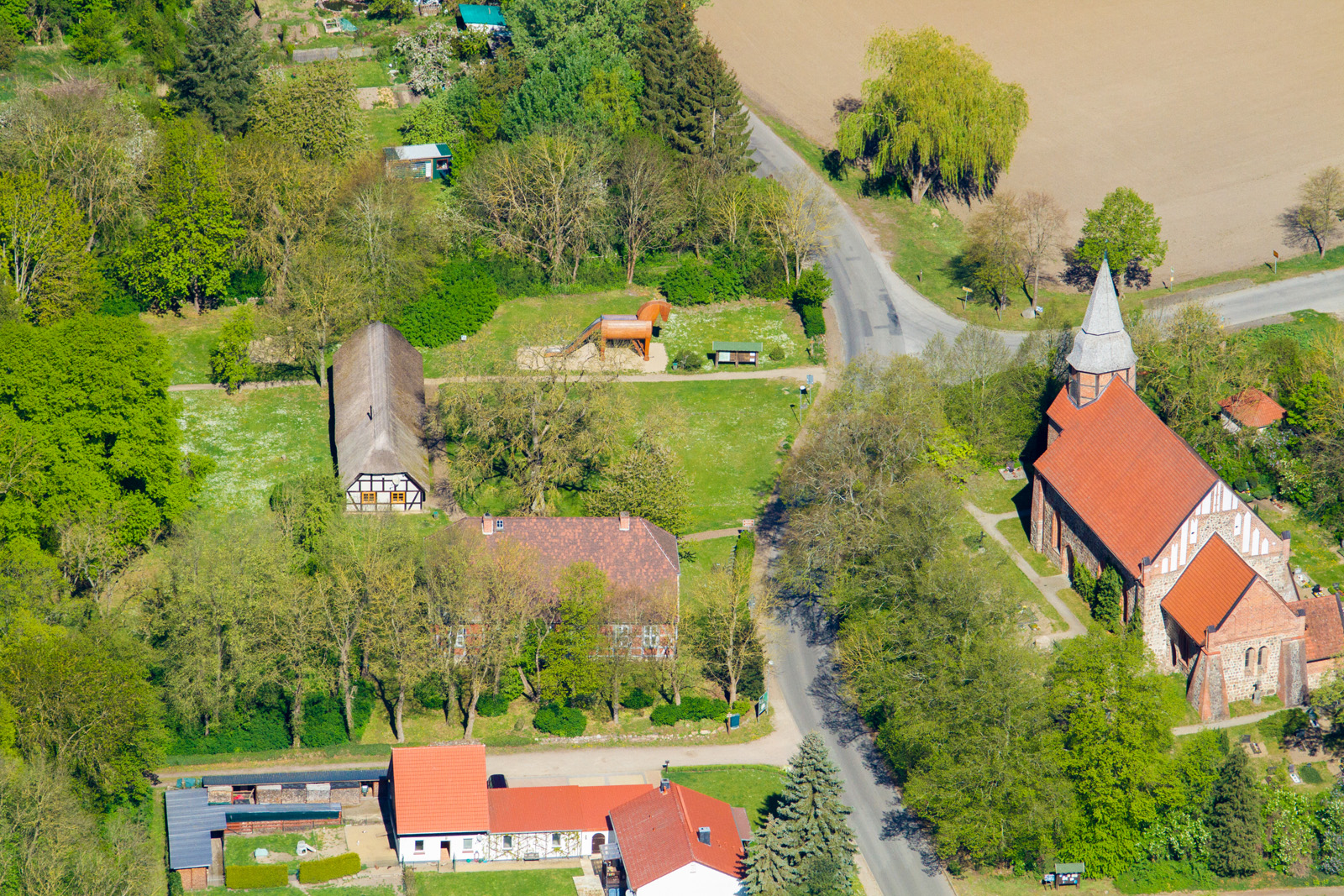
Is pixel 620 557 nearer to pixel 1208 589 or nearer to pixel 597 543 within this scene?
pixel 597 543

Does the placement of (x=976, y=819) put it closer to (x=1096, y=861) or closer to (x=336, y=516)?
(x=1096, y=861)

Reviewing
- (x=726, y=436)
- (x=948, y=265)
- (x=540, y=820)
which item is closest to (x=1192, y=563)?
(x=726, y=436)

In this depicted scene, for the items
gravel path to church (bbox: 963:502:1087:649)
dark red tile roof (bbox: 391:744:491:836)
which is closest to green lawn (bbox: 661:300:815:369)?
gravel path to church (bbox: 963:502:1087:649)

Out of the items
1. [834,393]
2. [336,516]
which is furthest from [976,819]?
[336,516]

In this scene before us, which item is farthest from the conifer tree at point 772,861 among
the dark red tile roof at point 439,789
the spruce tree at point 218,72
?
the spruce tree at point 218,72

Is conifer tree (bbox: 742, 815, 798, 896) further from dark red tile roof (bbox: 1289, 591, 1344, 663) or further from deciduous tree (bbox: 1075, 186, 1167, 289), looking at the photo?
deciduous tree (bbox: 1075, 186, 1167, 289)

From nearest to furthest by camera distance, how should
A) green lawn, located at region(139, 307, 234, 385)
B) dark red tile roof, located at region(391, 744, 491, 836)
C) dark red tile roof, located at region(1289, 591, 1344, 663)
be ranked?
dark red tile roof, located at region(391, 744, 491, 836)
dark red tile roof, located at region(1289, 591, 1344, 663)
green lawn, located at region(139, 307, 234, 385)
